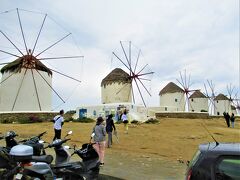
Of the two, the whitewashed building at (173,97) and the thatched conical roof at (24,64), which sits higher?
the thatched conical roof at (24,64)

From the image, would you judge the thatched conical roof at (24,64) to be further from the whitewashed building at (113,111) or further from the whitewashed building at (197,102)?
the whitewashed building at (197,102)

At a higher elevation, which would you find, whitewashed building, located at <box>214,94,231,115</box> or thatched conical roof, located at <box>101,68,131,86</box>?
thatched conical roof, located at <box>101,68,131,86</box>

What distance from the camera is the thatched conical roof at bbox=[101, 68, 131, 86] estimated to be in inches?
1804

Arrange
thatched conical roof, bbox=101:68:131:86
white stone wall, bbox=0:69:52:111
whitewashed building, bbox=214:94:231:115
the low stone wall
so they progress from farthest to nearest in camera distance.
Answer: whitewashed building, bbox=214:94:231:115 → the low stone wall → thatched conical roof, bbox=101:68:131:86 → white stone wall, bbox=0:69:52:111

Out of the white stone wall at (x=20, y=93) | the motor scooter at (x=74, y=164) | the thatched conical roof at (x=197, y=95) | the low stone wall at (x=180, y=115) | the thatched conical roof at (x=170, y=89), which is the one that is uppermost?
the thatched conical roof at (x=170, y=89)

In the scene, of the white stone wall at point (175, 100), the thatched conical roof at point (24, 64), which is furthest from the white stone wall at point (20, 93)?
the white stone wall at point (175, 100)

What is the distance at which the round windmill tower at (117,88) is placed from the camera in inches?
1779

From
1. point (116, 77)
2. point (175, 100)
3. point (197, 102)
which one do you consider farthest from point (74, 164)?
point (197, 102)

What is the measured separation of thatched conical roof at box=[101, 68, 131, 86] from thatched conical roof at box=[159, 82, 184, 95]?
52.7 feet

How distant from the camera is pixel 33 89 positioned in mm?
38125

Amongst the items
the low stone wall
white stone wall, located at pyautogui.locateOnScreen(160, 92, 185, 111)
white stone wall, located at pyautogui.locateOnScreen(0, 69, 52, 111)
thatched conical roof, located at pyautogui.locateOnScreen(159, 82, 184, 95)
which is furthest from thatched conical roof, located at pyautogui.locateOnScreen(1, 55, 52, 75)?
thatched conical roof, located at pyautogui.locateOnScreen(159, 82, 184, 95)

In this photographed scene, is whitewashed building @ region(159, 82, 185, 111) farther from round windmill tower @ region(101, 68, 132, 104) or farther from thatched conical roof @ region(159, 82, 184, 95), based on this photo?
round windmill tower @ region(101, 68, 132, 104)

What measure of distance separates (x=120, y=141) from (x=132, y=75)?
27.9m

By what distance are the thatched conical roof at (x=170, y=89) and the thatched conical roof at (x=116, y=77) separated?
16056 mm
